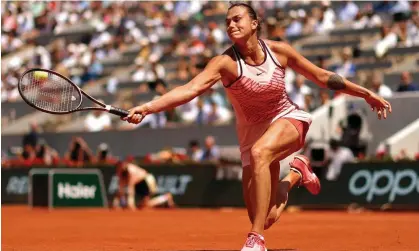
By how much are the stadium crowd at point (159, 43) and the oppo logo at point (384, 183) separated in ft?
7.35

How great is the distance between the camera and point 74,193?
2391 centimetres

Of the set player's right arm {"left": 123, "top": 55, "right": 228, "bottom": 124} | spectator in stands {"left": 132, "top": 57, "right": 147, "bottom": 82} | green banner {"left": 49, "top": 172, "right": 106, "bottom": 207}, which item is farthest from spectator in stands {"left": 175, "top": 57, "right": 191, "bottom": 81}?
player's right arm {"left": 123, "top": 55, "right": 228, "bottom": 124}

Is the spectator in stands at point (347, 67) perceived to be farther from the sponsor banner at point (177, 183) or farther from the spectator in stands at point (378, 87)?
the sponsor banner at point (177, 183)

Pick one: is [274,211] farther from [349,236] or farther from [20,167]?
[20,167]

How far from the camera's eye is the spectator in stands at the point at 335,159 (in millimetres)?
20484

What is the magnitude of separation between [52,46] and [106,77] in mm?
4517

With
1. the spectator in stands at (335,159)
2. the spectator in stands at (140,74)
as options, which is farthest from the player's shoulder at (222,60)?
the spectator in stands at (140,74)

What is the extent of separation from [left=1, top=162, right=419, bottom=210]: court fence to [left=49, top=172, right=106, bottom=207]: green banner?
0.90 feet

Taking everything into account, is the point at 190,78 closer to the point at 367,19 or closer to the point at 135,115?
the point at 367,19

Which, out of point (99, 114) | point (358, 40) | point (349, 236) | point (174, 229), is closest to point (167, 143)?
point (99, 114)

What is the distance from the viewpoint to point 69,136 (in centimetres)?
2805

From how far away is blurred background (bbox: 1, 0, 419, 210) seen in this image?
→ 21.8 m

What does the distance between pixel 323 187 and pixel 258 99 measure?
39.6 ft

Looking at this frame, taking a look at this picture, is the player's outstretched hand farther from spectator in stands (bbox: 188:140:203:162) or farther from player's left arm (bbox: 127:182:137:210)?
spectator in stands (bbox: 188:140:203:162)
